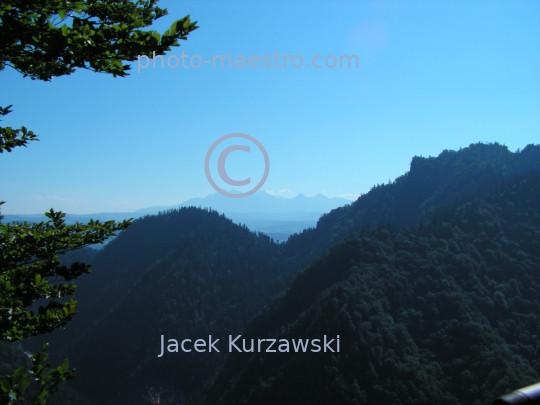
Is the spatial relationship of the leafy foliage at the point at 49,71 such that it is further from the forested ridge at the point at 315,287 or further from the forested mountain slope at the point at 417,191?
A: the forested mountain slope at the point at 417,191

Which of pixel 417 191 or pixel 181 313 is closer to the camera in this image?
pixel 181 313

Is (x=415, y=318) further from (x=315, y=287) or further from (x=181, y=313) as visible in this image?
(x=181, y=313)

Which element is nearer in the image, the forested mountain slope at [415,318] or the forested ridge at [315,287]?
the forested mountain slope at [415,318]

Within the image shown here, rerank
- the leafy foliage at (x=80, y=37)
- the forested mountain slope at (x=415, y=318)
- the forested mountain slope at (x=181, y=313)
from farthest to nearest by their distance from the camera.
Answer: the forested mountain slope at (x=181, y=313) → the forested mountain slope at (x=415, y=318) → the leafy foliage at (x=80, y=37)

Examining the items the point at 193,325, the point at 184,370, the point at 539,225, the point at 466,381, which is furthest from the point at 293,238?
the point at 466,381

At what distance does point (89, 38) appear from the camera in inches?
176

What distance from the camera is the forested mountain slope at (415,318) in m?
59.2

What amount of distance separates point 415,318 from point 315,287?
25416mm

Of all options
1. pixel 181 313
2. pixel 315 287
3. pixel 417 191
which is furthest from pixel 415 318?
pixel 417 191

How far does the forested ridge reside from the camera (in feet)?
216

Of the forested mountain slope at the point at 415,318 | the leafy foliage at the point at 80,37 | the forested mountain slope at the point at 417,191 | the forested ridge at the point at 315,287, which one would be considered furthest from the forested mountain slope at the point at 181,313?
the leafy foliage at the point at 80,37

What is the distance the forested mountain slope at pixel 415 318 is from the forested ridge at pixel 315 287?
0.36m

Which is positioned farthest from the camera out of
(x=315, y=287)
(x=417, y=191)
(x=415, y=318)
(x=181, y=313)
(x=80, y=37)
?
(x=417, y=191)

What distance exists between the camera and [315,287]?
3553 inches
